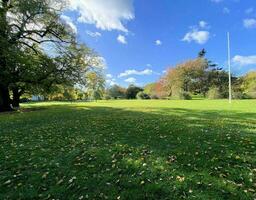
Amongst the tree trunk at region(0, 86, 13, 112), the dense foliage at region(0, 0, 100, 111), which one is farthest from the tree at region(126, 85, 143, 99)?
the tree trunk at region(0, 86, 13, 112)

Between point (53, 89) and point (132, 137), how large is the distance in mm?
22962

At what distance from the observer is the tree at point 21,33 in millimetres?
21516

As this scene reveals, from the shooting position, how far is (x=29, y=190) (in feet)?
15.5

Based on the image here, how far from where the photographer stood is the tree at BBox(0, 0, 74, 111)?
21516 millimetres

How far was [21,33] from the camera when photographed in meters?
23.9

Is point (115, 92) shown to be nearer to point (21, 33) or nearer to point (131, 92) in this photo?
point (131, 92)

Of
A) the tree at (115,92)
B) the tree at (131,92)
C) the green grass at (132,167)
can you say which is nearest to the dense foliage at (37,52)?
the green grass at (132,167)

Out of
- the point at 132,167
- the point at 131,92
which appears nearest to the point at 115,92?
the point at 131,92

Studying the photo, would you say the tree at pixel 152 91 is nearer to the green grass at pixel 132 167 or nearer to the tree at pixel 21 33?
the tree at pixel 21 33

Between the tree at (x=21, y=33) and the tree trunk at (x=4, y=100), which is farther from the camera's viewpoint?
the tree trunk at (x=4, y=100)

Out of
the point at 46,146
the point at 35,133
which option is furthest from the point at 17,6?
the point at 46,146

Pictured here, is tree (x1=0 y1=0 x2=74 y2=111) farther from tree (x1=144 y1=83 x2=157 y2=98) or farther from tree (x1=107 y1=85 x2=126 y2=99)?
tree (x1=107 y1=85 x2=126 y2=99)

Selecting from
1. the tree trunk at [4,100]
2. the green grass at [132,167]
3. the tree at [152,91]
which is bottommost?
the green grass at [132,167]

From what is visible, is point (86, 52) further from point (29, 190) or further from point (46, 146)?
point (29, 190)
